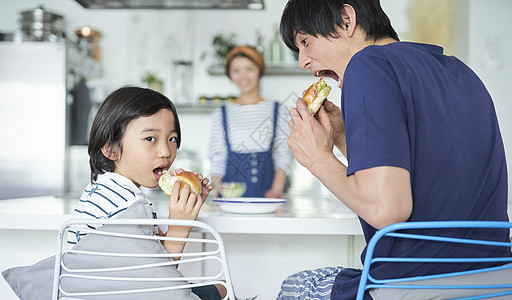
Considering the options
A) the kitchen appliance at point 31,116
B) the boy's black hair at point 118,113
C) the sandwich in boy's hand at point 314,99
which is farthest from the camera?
the kitchen appliance at point 31,116

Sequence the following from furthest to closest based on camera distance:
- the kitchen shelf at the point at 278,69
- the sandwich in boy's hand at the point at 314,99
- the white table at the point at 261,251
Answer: the kitchen shelf at the point at 278,69, the white table at the point at 261,251, the sandwich in boy's hand at the point at 314,99

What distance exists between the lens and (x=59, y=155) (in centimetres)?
353

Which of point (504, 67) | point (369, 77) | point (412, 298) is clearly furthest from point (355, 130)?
point (504, 67)

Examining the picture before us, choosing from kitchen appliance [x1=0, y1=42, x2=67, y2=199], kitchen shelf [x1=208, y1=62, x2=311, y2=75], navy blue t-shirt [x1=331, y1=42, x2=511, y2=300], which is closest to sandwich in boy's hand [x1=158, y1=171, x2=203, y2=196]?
navy blue t-shirt [x1=331, y1=42, x2=511, y2=300]

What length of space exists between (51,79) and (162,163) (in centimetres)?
250

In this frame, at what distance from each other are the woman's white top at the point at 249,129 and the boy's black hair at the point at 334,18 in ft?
5.14

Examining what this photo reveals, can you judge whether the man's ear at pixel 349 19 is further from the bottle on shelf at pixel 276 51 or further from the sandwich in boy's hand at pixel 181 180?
the bottle on shelf at pixel 276 51

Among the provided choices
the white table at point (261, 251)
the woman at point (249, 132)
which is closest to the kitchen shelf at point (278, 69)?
the woman at point (249, 132)

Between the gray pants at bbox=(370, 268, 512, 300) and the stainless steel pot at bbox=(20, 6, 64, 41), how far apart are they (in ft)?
11.0

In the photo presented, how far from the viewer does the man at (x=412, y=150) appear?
83 centimetres

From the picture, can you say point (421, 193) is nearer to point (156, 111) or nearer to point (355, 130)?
point (355, 130)

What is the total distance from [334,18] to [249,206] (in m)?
0.61

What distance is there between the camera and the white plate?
1.45 meters

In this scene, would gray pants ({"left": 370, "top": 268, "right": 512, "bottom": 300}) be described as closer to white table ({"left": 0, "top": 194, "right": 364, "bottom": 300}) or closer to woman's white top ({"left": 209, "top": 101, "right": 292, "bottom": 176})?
white table ({"left": 0, "top": 194, "right": 364, "bottom": 300})
